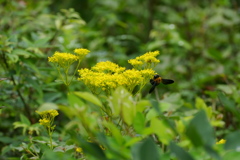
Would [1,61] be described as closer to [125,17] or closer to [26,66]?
[26,66]

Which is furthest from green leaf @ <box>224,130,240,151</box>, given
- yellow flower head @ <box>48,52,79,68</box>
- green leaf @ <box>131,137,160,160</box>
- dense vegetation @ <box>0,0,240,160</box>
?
yellow flower head @ <box>48,52,79,68</box>

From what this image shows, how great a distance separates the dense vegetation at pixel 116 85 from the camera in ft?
1.89

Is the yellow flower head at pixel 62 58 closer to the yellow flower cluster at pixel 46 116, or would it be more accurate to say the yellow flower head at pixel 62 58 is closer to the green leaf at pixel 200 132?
the yellow flower cluster at pixel 46 116

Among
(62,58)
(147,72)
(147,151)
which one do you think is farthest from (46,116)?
(147,151)

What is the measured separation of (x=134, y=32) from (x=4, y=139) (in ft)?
8.23

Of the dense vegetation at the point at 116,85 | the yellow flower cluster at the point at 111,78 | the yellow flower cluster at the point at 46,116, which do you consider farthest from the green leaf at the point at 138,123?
the yellow flower cluster at the point at 46,116

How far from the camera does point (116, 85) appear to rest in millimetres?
741

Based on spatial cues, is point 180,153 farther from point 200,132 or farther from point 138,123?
point 138,123

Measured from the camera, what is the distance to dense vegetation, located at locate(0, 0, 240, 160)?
1.89 feet

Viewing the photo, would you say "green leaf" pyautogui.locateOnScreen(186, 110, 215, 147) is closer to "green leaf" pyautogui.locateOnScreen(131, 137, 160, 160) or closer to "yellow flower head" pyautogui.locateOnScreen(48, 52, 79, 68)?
"green leaf" pyautogui.locateOnScreen(131, 137, 160, 160)

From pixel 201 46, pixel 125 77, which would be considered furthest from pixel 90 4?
pixel 125 77

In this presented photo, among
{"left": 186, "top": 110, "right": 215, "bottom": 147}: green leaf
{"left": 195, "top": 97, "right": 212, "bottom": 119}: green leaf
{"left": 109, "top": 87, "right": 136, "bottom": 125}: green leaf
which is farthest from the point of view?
{"left": 195, "top": 97, "right": 212, "bottom": 119}: green leaf

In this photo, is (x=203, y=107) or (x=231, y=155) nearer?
(x=231, y=155)

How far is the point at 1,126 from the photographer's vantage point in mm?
1612
